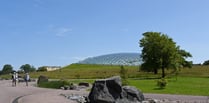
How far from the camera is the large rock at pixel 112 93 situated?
2197 cm

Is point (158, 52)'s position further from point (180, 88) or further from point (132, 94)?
point (132, 94)

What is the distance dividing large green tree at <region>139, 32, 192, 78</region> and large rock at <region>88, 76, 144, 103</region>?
49315 millimetres

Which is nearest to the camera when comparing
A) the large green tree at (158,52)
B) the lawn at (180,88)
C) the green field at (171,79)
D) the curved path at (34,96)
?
the curved path at (34,96)

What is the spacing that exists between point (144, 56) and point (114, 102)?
56840 mm

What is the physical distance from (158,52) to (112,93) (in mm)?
52135

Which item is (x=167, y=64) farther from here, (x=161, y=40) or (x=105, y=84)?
(x=105, y=84)

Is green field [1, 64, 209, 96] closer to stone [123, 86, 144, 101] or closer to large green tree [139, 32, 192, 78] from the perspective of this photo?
large green tree [139, 32, 192, 78]

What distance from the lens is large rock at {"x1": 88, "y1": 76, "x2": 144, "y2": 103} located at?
72.1 ft

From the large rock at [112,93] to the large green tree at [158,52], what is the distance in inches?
1942

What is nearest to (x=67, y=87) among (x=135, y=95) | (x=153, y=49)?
(x=135, y=95)

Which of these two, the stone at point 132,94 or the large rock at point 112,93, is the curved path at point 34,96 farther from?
the stone at point 132,94

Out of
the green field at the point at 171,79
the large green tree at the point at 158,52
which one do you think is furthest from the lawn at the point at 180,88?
the large green tree at the point at 158,52

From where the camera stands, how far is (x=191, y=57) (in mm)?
101875

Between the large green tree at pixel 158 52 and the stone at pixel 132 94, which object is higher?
the large green tree at pixel 158 52
